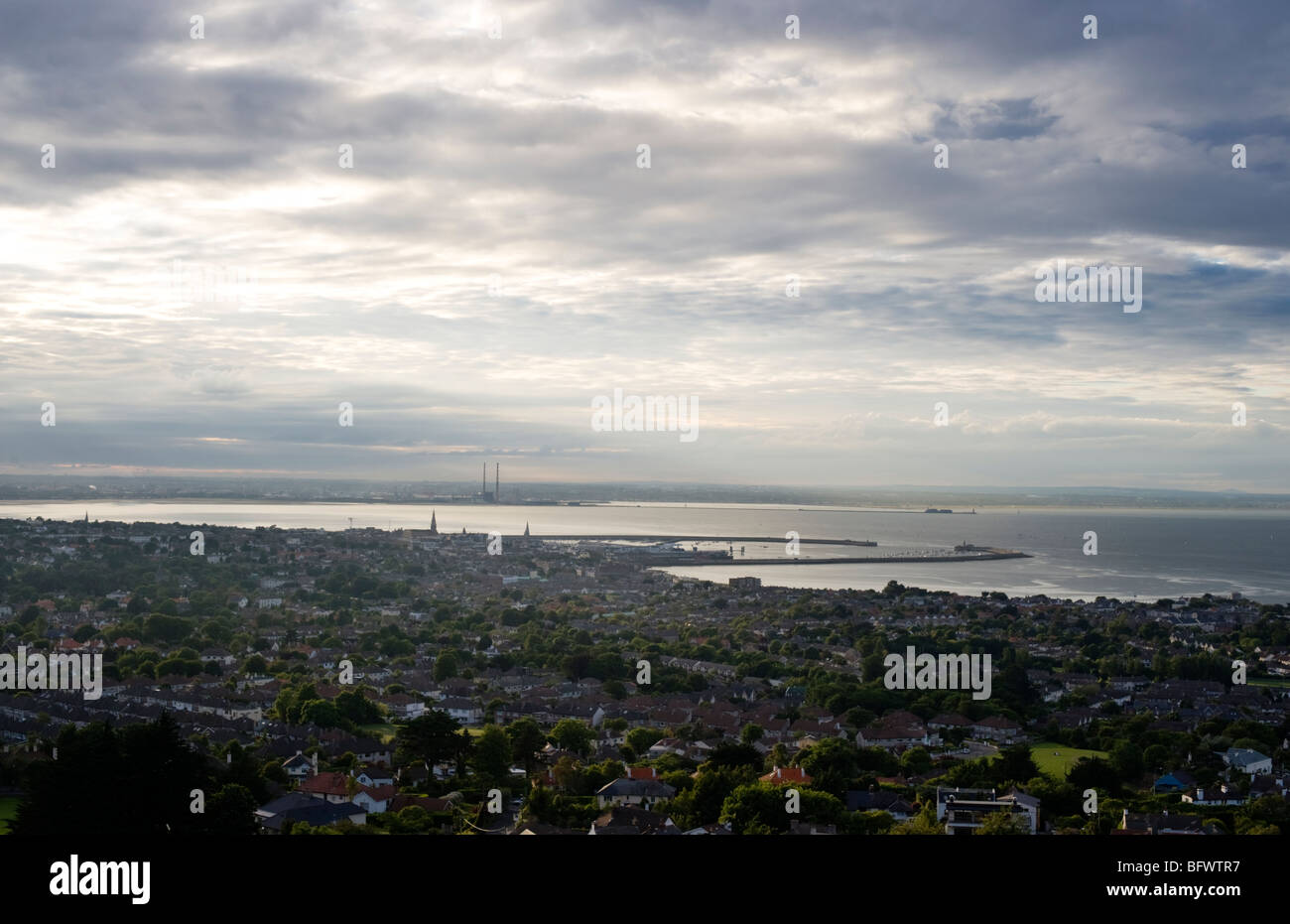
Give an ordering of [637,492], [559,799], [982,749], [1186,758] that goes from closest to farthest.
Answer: [559,799] → [1186,758] → [982,749] → [637,492]

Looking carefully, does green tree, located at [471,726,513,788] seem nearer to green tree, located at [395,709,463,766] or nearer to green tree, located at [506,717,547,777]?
green tree, located at [395,709,463,766]

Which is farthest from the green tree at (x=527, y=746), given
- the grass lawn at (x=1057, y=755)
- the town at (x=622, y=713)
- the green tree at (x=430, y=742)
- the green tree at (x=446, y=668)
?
the green tree at (x=446, y=668)

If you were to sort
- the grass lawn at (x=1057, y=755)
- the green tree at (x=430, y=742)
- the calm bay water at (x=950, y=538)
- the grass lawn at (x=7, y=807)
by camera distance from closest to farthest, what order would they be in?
the grass lawn at (x=7, y=807) < the green tree at (x=430, y=742) < the grass lawn at (x=1057, y=755) < the calm bay water at (x=950, y=538)

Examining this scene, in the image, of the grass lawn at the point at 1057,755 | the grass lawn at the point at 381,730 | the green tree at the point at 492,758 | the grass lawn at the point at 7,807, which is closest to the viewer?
the grass lawn at the point at 7,807

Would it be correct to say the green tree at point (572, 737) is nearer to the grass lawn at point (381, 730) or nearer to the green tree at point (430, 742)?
the green tree at point (430, 742)
